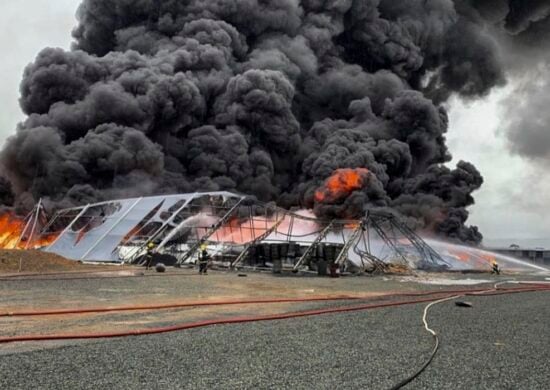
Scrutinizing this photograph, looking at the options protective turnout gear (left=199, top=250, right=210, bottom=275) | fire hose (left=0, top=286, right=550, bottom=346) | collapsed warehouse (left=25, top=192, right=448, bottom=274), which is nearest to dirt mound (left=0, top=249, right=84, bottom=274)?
collapsed warehouse (left=25, top=192, right=448, bottom=274)

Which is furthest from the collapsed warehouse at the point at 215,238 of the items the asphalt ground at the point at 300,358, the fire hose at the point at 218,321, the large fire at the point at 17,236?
the asphalt ground at the point at 300,358

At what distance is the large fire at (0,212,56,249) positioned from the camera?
4350cm

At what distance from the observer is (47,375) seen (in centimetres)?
693

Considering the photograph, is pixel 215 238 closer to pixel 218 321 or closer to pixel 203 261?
pixel 203 261

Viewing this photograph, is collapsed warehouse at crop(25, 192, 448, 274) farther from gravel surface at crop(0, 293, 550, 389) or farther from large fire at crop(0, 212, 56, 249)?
gravel surface at crop(0, 293, 550, 389)

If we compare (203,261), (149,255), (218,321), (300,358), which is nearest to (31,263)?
(149,255)

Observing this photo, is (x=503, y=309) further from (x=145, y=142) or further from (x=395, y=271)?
(x=145, y=142)

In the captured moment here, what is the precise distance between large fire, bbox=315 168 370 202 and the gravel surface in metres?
43.5

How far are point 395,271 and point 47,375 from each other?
96.4 feet

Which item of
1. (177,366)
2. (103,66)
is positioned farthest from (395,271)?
(103,66)

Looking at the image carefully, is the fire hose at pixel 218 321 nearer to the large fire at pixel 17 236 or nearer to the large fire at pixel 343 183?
the large fire at pixel 17 236

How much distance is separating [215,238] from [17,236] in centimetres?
1925

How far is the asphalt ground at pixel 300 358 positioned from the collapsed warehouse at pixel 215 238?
21425mm

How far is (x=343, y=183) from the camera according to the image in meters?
55.7
